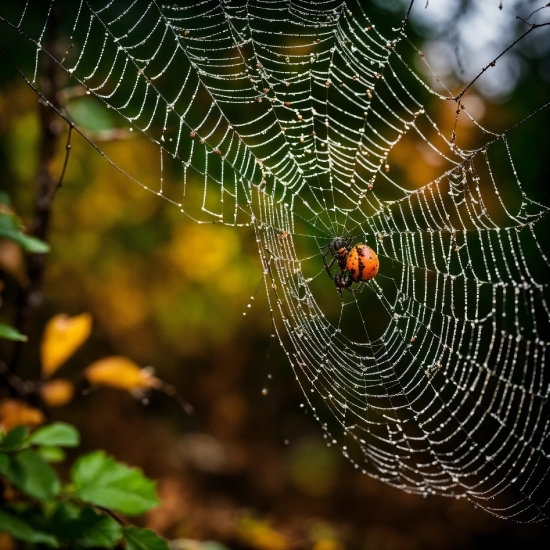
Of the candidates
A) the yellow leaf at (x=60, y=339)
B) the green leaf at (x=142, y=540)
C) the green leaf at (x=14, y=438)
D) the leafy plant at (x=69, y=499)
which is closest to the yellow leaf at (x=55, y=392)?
the yellow leaf at (x=60, y=339)

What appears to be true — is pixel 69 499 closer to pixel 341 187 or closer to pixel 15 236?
pixel 15 236

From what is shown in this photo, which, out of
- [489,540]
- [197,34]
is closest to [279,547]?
[489,540]

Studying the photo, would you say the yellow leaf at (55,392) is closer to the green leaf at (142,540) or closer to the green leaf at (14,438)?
the green leaf at (14,438)

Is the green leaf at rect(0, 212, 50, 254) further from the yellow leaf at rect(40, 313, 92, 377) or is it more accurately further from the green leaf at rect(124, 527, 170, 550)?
the green leaf at rect(124, 527, 170, 550)

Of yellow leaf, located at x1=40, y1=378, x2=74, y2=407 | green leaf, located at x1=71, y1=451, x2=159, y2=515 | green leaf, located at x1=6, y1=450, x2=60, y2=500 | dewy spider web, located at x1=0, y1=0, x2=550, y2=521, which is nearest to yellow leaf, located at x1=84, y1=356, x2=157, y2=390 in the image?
yellow leaf, located at x1=40, y1=378, x2=74, y2=407

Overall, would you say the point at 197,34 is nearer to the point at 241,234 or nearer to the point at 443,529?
the point at 241,234
